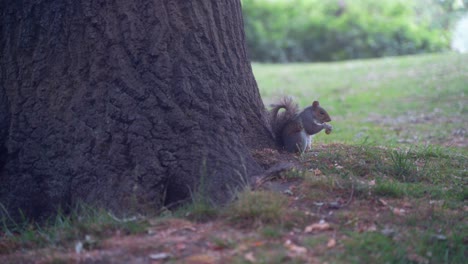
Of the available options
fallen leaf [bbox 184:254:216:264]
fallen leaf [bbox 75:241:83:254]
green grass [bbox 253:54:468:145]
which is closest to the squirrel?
green grass [bbox 253:54:468:145]

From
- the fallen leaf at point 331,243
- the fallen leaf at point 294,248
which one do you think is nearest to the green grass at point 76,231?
the fallen leaf at point 294,248

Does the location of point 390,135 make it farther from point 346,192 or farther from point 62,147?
point 62,147

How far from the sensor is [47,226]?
430 centimetres

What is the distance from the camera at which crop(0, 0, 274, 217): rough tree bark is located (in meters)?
4.34

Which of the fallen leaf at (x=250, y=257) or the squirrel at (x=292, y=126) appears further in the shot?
the squirrel at (x=292, y=126)

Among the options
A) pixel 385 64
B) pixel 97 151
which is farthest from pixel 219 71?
pixel 385 64

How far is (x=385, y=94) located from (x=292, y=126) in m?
7.19

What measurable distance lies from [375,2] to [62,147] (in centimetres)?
2051

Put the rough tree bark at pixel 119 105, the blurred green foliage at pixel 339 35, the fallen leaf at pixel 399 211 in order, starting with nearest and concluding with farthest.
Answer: the fallen leaf at pixel 399 211 → the rough tree bark at pixel 119 105 → the blurred green foliage at pixel 339 35

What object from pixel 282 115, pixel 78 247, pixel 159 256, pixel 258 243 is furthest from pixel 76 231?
pixel 282 115

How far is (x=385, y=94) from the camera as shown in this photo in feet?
40.0

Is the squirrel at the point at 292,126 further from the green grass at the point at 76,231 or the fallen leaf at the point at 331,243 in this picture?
the green grass at the point at 76,231

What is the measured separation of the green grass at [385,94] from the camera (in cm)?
884

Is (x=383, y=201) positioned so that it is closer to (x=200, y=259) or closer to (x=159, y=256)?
(x=200, y=259)
